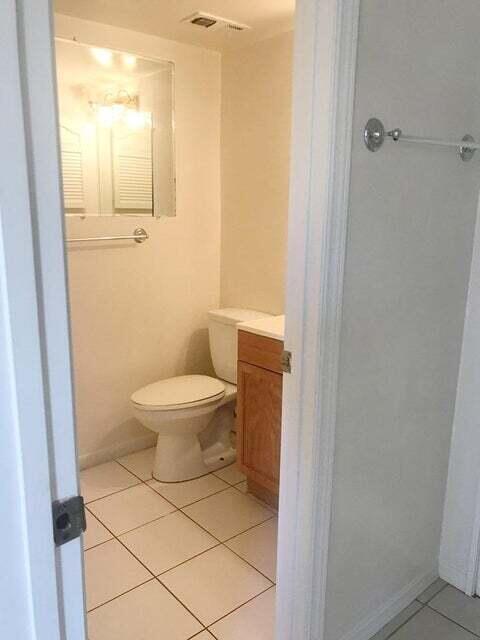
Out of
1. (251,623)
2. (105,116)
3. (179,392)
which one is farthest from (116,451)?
(105,116)

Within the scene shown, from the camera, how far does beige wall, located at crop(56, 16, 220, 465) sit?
8.32ft

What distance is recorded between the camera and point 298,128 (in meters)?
1.25

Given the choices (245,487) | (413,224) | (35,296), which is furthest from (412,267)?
(245,487)

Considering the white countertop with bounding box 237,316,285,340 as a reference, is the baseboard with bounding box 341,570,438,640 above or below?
below

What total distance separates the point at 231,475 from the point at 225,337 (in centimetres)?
70

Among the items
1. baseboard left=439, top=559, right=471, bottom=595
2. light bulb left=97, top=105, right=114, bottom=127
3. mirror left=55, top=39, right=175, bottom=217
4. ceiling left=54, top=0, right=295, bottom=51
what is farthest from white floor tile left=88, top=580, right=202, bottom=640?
ceiling left=54, top=0, right=295, bottom=51

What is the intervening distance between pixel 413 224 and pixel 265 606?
135 centimetres

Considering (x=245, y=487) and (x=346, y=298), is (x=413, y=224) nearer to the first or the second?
(x=346, y=298)

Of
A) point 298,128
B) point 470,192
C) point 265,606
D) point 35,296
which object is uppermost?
point 298,128

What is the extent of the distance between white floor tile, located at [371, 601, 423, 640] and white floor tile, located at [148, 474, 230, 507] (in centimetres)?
99

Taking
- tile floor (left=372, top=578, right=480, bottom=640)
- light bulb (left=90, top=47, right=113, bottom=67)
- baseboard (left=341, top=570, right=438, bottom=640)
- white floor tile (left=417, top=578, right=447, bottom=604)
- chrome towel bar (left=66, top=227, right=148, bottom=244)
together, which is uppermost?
light bulb (left=90, top=47, right=113, bottom=67)

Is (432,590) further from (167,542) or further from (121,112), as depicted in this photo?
(121,112)

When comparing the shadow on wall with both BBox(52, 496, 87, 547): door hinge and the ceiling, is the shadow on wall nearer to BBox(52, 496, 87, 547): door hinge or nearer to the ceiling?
the ceiling

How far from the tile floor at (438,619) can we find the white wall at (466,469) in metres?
0.07
